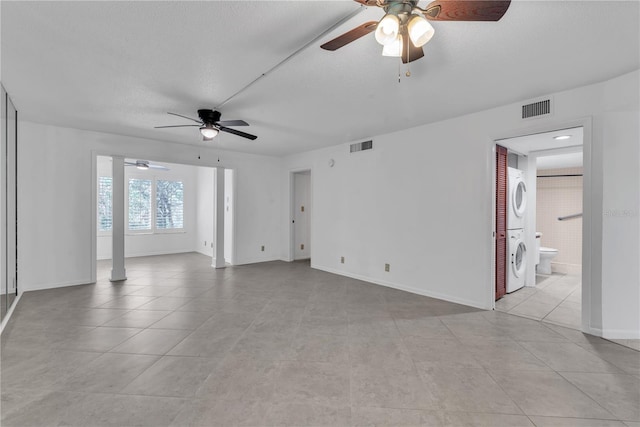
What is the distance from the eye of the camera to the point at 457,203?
3.75m

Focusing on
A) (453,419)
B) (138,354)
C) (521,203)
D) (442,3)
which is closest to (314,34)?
(442,3)

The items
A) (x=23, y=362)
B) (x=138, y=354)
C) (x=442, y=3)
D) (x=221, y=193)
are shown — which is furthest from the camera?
(x=221, y=193)

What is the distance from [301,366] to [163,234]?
7036mm

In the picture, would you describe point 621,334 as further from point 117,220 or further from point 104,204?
point 104,204

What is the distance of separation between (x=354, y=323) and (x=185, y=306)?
2.17 metres

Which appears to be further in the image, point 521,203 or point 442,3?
point 521,203

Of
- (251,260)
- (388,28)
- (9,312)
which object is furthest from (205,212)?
(388,28)

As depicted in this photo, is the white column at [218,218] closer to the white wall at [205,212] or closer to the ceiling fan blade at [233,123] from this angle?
the white wall at [205,212]

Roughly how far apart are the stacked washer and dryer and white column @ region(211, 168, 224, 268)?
5.29m

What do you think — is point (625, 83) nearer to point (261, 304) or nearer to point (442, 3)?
point (442, 3)

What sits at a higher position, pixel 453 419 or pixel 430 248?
pixel 430 248

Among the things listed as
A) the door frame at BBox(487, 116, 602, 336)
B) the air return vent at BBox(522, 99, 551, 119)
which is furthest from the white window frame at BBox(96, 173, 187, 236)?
the door frame at BBox(487, 116, 602, 336)

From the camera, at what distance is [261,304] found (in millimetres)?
3629

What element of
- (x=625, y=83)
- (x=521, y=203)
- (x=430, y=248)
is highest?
(x=625, y=83)
